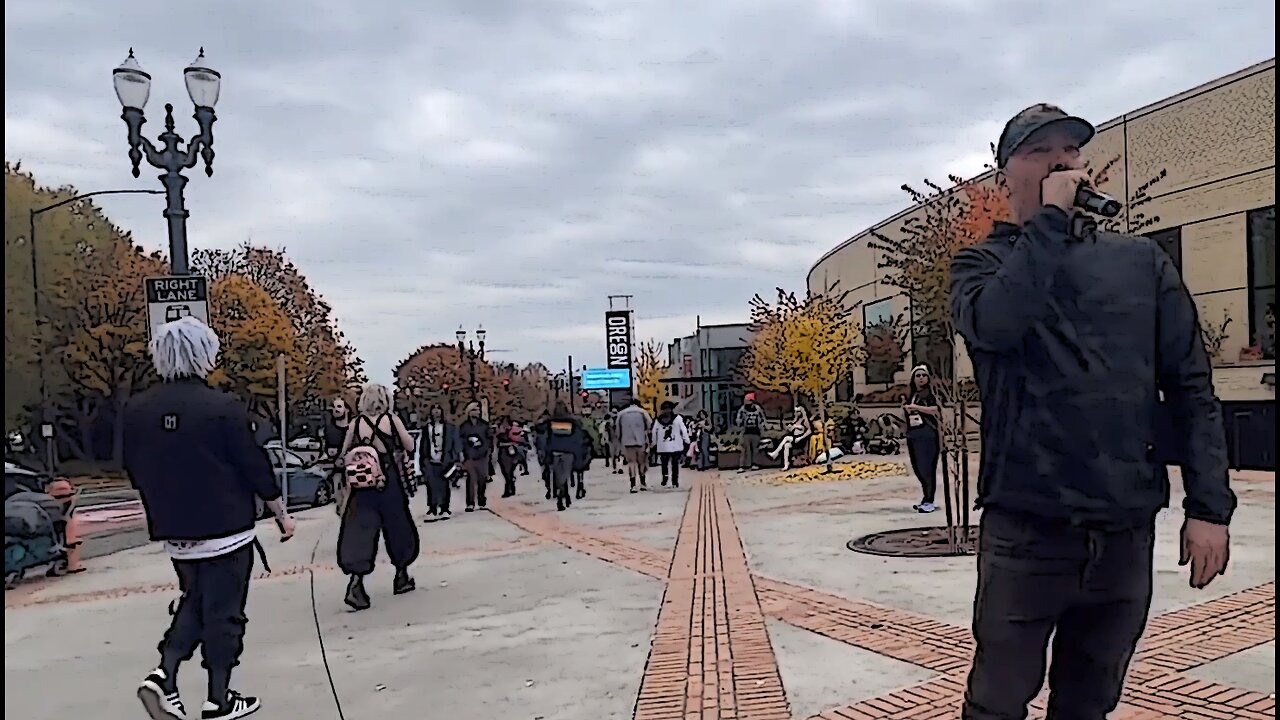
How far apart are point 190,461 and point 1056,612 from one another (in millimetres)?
3451

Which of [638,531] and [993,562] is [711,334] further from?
[993,562]

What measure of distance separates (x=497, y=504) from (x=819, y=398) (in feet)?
28.8

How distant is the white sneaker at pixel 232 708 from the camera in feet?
14.6

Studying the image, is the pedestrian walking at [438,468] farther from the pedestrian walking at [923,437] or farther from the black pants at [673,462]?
the pedestrian walking at [923,437]

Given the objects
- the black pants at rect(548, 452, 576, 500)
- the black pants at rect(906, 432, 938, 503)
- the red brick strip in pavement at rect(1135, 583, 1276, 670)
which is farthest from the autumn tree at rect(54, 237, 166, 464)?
the red brick strip in pavement at rect(1135, 583, 1276, 670)

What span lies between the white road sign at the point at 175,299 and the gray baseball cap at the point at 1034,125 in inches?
265


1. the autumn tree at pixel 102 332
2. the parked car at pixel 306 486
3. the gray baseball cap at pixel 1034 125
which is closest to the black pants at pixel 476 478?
the parked car at pixel 306 486

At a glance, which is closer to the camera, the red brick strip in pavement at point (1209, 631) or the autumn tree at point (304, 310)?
the red brick strip in pavement at point (1209, 631)

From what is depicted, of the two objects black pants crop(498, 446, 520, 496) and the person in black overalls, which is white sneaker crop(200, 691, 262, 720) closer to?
the person in black overalls

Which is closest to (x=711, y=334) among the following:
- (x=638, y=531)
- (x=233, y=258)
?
(x=233, y=258)

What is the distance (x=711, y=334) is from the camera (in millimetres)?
57812

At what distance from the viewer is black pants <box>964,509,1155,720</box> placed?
7.43ft

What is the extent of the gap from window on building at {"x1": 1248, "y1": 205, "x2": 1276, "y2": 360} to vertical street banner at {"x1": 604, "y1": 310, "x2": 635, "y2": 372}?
91.1ft

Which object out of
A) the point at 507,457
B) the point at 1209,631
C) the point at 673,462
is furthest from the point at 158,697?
the point at 673,462
